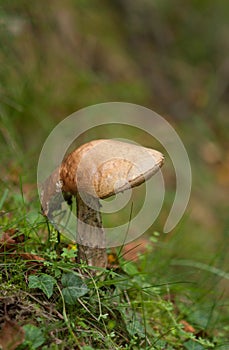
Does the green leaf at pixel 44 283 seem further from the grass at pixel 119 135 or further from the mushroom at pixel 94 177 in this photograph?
the mushroom at pixel 94 177

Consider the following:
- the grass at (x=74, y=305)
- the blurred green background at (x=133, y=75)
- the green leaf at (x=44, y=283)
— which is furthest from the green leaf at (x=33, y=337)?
the blurred green background at (x=133, y=75)

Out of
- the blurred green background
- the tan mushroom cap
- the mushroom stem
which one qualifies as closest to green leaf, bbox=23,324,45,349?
the mushroom stem

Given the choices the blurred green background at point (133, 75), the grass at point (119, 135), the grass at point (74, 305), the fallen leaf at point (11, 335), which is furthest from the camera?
the blurred green background at point (133, 75)

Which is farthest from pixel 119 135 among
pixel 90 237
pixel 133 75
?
pixel 90 237

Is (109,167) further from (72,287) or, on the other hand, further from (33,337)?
(33,337)

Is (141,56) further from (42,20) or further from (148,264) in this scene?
(148,264)

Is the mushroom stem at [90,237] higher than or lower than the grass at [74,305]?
higher

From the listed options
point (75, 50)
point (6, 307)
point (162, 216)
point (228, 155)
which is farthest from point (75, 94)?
point (6, 307)
